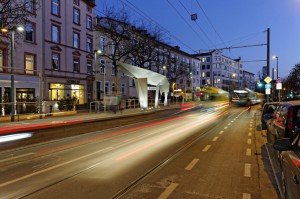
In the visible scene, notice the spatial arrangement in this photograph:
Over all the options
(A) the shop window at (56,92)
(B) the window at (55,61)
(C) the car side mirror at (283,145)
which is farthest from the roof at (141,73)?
(C) the car side mirror at (283,145)

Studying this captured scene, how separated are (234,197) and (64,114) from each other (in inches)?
816

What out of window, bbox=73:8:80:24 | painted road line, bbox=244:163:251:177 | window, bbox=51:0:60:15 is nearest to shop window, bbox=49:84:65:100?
window, bbox=51:0:60:15

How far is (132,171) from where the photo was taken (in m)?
6.97

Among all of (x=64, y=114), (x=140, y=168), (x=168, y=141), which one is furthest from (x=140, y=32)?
(x=140, y=168)

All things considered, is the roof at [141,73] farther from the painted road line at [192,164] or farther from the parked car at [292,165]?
the parked car at [292,165]

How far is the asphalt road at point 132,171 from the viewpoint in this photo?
5.42m

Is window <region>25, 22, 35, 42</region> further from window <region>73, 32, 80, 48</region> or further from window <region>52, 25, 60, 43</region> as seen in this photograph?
window <region>73, 32, 80, 48</region>

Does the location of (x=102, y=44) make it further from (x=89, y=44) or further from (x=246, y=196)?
(x=246, y=196)

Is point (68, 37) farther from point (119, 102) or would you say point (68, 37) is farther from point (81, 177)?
point (81, 177)

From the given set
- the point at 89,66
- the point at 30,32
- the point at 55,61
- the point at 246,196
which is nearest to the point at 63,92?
the point at 55,61

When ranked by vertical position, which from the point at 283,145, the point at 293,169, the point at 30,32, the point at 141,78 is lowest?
the point at 293,169

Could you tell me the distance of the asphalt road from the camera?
5422 mm

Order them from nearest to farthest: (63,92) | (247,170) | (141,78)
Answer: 1. (247,170)
2. (141,78)
3. (63,92)

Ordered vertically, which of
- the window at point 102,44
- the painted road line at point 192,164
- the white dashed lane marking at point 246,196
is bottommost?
the white dashed lane marking at point 246,196
